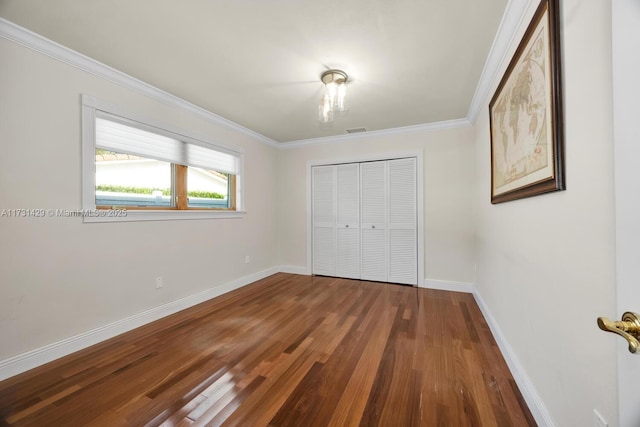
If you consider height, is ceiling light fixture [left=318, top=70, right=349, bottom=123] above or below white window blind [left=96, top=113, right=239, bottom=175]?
above

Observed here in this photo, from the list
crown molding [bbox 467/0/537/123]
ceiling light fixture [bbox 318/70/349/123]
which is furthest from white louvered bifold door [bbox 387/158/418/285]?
ceiling light fixture [bbox 318/70/349/123]

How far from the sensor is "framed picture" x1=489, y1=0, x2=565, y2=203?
111 centimetres

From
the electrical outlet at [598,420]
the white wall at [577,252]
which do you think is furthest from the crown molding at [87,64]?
the electrical outlet at [598,420]

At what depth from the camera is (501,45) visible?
1.85 m

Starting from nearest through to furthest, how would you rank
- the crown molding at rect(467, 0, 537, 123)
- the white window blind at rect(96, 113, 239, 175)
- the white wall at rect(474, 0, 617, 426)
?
the white wall at rect(474, 0, 617, 426), the crown molding at rect(467, 0, 537, 123), the white window blind at rect(96, 113, 239, 175)

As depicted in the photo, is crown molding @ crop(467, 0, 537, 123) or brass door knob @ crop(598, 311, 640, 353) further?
crown molding @ crop(467, 0, 537, 123)

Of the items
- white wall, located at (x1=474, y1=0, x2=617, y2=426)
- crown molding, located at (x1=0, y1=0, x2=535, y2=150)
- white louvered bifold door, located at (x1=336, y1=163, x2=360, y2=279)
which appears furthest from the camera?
white louvered bifold door, located at (x1=336, y1=163, x2=360, y2=279)

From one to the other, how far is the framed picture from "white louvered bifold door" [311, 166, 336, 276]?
8.86 ft

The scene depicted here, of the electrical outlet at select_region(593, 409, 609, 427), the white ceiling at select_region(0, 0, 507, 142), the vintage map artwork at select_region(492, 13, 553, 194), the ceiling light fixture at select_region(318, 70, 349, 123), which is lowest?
the electrical outlet at select_region(593, 409, 609, 427)

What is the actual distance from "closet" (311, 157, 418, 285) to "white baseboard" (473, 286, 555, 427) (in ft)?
5.40

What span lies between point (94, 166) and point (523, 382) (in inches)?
141

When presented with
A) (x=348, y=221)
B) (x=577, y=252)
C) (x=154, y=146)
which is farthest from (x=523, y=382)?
(x=154, y=146)

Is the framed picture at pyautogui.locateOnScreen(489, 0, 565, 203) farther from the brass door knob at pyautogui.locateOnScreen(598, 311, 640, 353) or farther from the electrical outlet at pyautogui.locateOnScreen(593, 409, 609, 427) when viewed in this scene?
the electrical outlet at pyautogui.locateOnScreen(593, 409, 609, 427)

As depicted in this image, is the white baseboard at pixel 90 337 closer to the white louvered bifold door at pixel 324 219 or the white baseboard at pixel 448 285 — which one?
the white louvered bifold door at pixel 324 219
